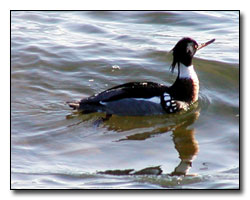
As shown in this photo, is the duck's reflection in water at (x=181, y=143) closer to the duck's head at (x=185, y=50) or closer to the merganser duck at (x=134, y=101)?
the merganser duck at (x=134, y=101)

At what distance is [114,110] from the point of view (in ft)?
33.8

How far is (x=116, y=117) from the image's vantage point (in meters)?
10.3

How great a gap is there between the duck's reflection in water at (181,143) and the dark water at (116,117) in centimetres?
2

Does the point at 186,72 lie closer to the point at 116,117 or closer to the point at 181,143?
the point at 116,117

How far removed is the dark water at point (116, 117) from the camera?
8.14 m

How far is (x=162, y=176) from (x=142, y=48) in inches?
220

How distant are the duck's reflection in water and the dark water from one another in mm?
16

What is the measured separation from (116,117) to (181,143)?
4.89 ft

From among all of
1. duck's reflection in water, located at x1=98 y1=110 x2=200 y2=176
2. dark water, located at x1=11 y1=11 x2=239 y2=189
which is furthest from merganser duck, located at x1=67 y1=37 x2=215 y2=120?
duck's reflection in water, located at x1=98 y1=110 x2=200 y2=176

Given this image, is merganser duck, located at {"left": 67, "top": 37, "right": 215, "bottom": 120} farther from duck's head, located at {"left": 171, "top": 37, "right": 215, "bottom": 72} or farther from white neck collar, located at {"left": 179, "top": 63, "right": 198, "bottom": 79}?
duck's head, located at {"left": 171, "top": 37, "right": 215, "bottom": 72}

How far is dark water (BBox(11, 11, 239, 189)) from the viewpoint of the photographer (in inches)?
320

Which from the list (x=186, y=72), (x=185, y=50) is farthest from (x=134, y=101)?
(x=185, y=50)

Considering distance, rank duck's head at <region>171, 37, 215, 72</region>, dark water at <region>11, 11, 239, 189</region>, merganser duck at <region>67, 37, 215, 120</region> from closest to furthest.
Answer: dark water at <region>11, 11, 239, 189</region> < merganser duck at <region>67, 37, 215, 120</region> < duck's head at <region>171, 37, 215, 72</region>

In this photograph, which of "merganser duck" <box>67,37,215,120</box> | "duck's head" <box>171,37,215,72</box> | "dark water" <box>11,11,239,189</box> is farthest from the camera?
"duck's head" <box>171,37,215,72</box>
